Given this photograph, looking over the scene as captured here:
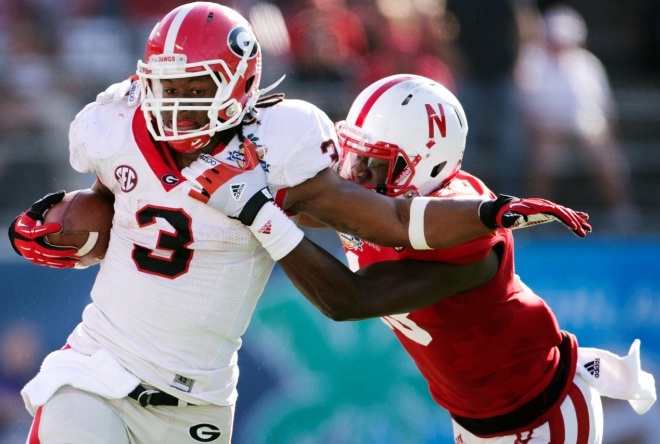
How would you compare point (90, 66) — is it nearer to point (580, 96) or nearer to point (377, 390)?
point (377, 390)

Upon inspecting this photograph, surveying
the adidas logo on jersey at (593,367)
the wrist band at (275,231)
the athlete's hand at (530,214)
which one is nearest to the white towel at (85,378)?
the wrist band at (275,231)

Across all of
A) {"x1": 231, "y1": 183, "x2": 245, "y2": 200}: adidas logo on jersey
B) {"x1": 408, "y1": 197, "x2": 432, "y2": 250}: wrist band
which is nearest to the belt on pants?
{"x1": 231, "y1": 183, "x2": 245, "y2": 200}: adidas logo on jersey

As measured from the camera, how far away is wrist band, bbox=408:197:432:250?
3145 mm

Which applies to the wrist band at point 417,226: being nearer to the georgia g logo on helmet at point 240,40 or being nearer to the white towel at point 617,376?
the georgia g logo on helmet at point 240,40

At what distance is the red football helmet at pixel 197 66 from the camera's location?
302 cm

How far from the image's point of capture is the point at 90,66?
597 centimetres

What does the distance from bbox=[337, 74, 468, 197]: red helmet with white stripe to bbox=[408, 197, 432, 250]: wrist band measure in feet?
0.97

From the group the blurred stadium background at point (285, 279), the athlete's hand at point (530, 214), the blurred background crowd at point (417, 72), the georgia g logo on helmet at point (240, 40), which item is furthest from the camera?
the blurred background crowd at point (417, 72)

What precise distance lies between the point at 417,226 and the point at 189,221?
0.66 metres

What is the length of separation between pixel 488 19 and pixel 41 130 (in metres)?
2.98

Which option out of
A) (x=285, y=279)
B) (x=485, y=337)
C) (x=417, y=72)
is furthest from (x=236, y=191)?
(x=417, y=72)

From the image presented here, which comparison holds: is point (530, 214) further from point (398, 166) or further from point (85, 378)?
point (85, 378)

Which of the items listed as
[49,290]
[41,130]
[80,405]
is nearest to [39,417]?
[80,405]

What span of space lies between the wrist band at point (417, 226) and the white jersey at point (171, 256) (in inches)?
11.8
